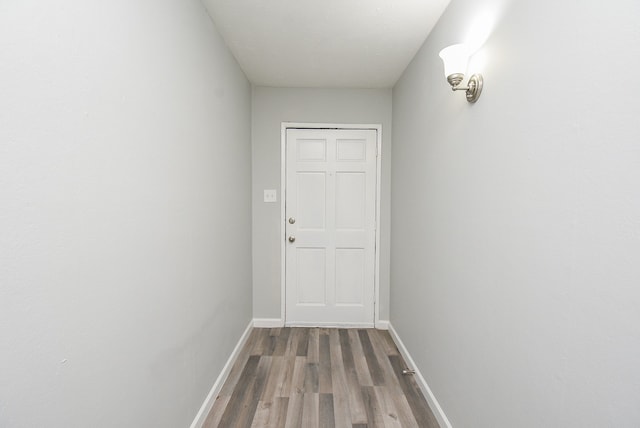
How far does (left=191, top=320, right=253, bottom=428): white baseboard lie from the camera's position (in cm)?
174

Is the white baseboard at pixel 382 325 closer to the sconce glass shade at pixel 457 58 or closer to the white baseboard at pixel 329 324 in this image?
the white baseboard at pixel 329 324

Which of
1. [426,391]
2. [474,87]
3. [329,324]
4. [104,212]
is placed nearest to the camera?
[104,212]

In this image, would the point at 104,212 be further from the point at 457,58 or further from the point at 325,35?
the point at 325,35

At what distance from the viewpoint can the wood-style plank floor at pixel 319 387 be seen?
5.99ft

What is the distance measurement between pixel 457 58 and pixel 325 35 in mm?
960

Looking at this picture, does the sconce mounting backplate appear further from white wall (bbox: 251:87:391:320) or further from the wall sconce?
white wall (bbox: 251:87:391:320)

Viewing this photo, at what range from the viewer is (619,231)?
76 cm

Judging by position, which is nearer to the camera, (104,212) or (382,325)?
(104,212)

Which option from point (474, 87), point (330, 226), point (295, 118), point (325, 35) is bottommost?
point (330, 226)

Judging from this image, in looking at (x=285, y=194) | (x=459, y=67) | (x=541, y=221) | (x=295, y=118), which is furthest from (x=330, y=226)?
(x=541, y=221)

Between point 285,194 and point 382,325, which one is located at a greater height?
point 285,194

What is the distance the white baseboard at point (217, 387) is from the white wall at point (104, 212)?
70mm

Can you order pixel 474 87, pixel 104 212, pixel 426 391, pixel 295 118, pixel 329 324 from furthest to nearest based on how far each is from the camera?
pixel 329 324
pixel 295 118
pixel 426 391
pixel 474 87
pixel 104 212

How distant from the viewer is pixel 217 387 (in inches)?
80.0
